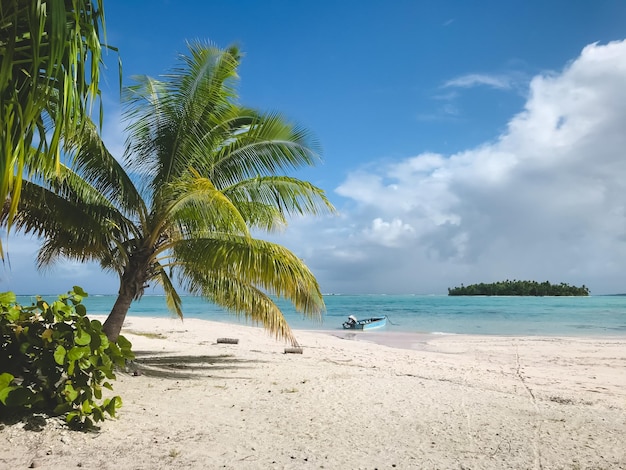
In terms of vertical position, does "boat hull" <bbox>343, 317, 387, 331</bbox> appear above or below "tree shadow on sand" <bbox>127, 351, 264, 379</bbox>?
below

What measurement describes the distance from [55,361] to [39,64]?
2.72 metres

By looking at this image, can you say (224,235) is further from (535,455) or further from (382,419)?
(535,455)

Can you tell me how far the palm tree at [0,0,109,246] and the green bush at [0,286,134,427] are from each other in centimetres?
190

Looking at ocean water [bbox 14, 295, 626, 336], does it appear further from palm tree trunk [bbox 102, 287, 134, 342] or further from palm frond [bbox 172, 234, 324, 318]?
palm tree trunk [bbox 102, 287, 134, 342]

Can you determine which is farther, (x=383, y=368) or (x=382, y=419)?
(x=383, y=368)

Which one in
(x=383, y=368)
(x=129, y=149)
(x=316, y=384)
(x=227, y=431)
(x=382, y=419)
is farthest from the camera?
(x=383, y=368)

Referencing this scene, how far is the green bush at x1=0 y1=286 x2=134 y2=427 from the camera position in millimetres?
4316

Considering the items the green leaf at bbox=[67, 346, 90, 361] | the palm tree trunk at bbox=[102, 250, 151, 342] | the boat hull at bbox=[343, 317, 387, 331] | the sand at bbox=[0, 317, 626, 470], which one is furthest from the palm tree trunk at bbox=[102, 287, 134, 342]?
the boat hull at bbox=[343, 317, 387, 331]

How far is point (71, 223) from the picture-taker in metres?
7.84

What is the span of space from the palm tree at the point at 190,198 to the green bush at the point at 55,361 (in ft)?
10.4

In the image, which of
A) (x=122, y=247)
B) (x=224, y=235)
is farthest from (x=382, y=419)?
(x=122, y=247)

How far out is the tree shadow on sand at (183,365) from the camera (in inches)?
326

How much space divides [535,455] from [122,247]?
7.22m

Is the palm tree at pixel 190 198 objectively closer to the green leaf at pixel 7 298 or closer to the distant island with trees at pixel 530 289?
the green leaf at pixel 7 298
